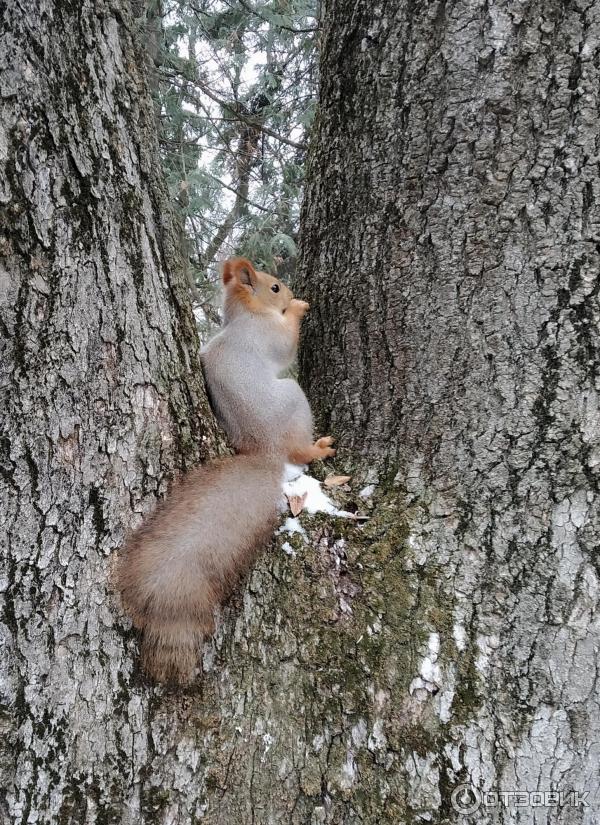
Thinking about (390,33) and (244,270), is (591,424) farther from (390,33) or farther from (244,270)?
(244,270)

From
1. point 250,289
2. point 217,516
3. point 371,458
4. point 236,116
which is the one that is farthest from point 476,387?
point 236,116

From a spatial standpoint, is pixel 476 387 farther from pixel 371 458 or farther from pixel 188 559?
pixel 188 559

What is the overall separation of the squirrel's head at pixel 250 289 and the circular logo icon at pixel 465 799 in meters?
1.78

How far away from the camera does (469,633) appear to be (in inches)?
51.7

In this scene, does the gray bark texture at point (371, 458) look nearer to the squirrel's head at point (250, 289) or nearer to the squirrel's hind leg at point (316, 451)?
the squirrel's hind leg at point (316, 451)

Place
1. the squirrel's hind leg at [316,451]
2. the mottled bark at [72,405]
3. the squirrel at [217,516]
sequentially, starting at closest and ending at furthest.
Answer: the mottled bark at [72,405]
the squirrel at [217,516]
the squirrel's hind leg at [316,451]

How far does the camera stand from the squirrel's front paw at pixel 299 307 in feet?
6.32

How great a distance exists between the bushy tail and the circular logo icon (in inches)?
21.5

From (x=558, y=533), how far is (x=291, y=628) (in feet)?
1.94

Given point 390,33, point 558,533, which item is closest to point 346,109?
point 390,33

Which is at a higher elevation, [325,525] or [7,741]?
[325,525]

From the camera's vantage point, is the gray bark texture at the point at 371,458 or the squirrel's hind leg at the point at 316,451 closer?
the gray bark texture at the point at 371,458

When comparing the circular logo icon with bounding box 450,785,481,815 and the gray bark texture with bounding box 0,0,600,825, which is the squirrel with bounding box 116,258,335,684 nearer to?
the gray bark texture with bounding box 0,0,600,825

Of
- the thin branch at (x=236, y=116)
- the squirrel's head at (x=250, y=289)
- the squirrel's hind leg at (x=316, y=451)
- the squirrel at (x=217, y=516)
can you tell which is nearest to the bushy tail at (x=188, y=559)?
the squirrel at (x=217, y=516)
